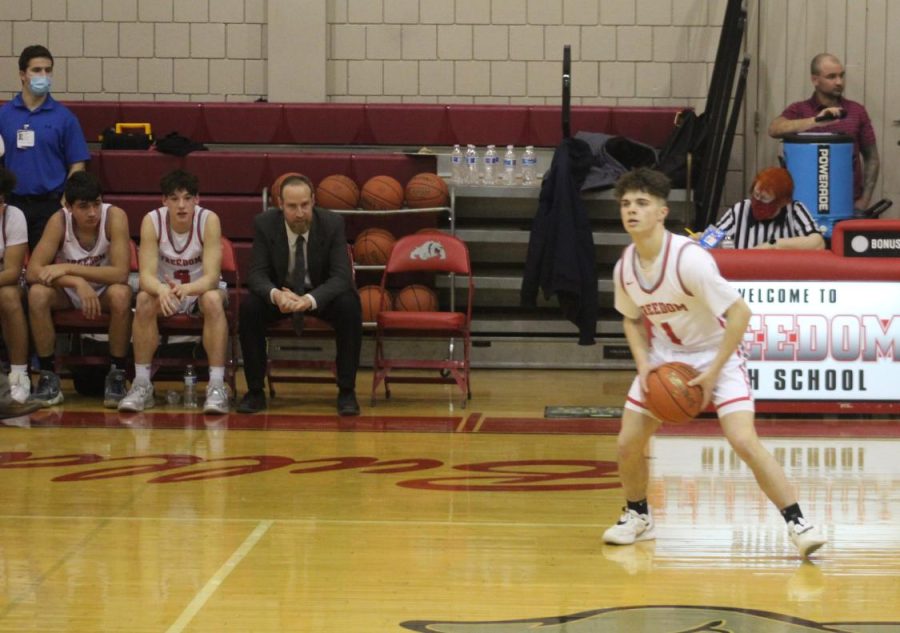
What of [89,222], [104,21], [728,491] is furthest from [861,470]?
[104,21]

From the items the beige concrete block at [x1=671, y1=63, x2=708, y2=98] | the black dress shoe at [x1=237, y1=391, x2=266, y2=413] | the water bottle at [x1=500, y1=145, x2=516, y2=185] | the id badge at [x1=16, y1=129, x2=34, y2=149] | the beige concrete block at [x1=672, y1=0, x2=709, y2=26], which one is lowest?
the black dress shoe at [x1=237, y1=391, x2=266, y2=413]

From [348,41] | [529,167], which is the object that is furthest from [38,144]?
[529,167]

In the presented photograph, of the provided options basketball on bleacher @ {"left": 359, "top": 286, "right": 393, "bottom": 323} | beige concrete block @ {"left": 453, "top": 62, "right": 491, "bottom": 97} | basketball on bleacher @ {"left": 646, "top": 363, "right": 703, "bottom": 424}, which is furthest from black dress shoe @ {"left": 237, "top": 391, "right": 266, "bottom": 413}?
beige concrete block @ {"left": 453, "top": 62, "right": 491, "bottom": 97}

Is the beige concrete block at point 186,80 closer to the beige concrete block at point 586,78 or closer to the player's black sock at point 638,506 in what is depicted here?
the beige concrete block at point 586,78

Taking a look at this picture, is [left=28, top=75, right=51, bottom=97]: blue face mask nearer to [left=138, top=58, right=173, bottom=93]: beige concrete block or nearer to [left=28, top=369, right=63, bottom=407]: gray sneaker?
[left=28, top=369, right=63, bottom=407]: gray sneaker

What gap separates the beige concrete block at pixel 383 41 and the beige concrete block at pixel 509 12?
774 millimetres

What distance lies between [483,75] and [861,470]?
5.80 metres

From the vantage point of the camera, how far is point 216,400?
785 centimetres

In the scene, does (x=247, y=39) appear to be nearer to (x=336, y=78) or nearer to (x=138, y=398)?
(x=336, y=78)

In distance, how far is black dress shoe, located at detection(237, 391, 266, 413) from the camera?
7.95 m

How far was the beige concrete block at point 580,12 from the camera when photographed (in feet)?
36.7

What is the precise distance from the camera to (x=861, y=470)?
6371 mm

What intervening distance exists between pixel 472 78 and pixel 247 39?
183 cm

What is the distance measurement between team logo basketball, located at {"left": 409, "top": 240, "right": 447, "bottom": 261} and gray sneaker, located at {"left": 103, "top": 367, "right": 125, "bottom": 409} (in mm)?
1938
